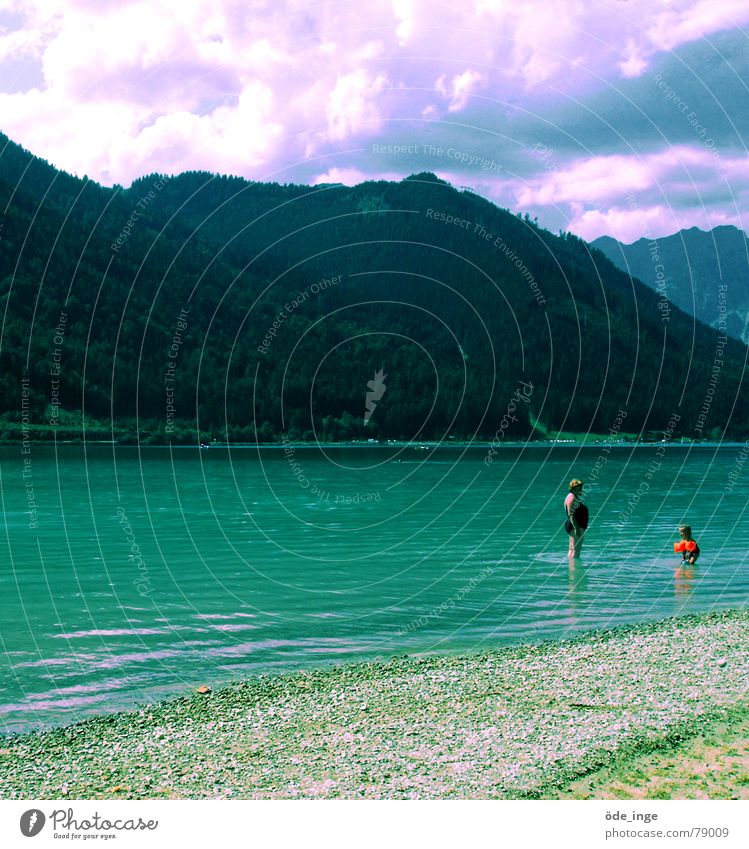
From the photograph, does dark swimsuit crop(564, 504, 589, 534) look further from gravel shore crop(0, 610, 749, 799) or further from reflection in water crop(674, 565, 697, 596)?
gravel shore crop(0, 610, 749, 799)

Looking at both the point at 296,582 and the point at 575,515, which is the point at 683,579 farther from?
the point at 296,582

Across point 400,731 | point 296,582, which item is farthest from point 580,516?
point 400,731

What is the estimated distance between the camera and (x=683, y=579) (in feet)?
105

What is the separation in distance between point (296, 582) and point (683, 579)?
13335 millimetres

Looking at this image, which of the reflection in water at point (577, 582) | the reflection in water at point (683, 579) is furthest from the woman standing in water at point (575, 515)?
the reflection in water at point (683, 579)

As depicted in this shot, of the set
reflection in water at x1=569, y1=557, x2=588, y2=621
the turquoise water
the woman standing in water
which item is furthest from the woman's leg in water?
the turquoise water

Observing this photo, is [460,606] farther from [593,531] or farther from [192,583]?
[593,531]

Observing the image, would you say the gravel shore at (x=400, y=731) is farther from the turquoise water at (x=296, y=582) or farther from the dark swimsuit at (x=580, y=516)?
the dark swimsuit at (x=580, y=516)

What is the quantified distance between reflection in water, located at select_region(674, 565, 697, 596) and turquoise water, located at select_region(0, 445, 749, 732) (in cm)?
14

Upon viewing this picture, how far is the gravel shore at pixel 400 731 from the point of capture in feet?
37.7

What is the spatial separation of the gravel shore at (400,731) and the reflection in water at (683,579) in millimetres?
10236

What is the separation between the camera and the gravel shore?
1148 cm

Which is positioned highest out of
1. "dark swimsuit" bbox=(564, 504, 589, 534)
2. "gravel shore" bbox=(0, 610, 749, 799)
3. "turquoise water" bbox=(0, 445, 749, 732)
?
"dark swimsuit" bbox=(564, 504, 589, 534)

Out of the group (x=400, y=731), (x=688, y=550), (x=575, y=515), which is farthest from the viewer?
(x=688, y=550)
